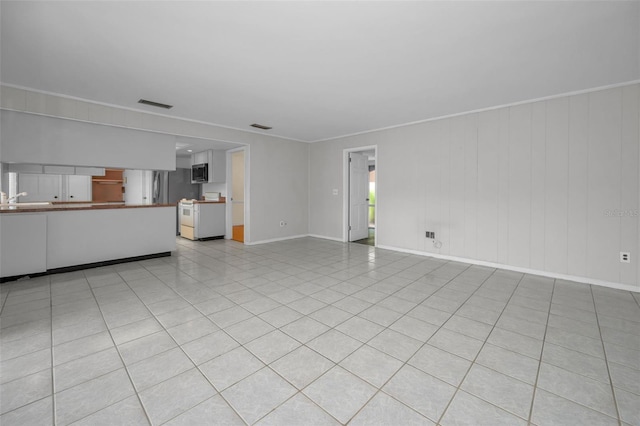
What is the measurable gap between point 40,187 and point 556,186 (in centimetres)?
887

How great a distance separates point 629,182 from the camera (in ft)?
11.1

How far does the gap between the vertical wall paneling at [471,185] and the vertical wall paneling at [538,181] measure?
0.76 metres

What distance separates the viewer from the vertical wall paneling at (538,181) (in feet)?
13.0

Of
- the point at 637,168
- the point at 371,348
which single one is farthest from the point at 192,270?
the point at 637,168

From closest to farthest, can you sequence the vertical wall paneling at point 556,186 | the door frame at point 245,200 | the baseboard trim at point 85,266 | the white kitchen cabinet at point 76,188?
the baseboard trim at point 85,266
the vertical wall paneling at point 556,186
the white kitchen cabinet at point 76,188
the door frame at point 245,200

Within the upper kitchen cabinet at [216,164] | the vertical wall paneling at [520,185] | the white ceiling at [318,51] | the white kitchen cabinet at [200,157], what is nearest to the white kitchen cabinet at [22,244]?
the white ceiling at [318,51]

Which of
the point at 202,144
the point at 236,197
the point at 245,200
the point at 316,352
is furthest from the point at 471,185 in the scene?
the point at 202,144

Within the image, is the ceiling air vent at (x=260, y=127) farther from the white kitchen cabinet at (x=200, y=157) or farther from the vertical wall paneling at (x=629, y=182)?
the vertical wall paneling at (x=629, y=182)

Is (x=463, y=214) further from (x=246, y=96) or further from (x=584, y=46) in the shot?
(x=246, y=96)

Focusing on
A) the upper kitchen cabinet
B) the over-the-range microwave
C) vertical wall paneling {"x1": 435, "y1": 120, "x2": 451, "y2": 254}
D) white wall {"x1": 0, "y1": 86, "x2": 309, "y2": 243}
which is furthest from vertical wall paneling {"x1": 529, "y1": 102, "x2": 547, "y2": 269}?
the over-the-range microwave

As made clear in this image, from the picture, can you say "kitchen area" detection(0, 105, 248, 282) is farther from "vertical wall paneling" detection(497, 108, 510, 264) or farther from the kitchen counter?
"vertical wall paneling" detection(497, 108, 510, 264)

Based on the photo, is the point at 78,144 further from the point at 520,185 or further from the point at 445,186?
the point at 520,185

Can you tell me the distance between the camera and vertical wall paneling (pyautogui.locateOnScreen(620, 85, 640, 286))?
131 inches

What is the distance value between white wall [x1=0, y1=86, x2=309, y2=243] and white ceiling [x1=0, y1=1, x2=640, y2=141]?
0.24 metres
